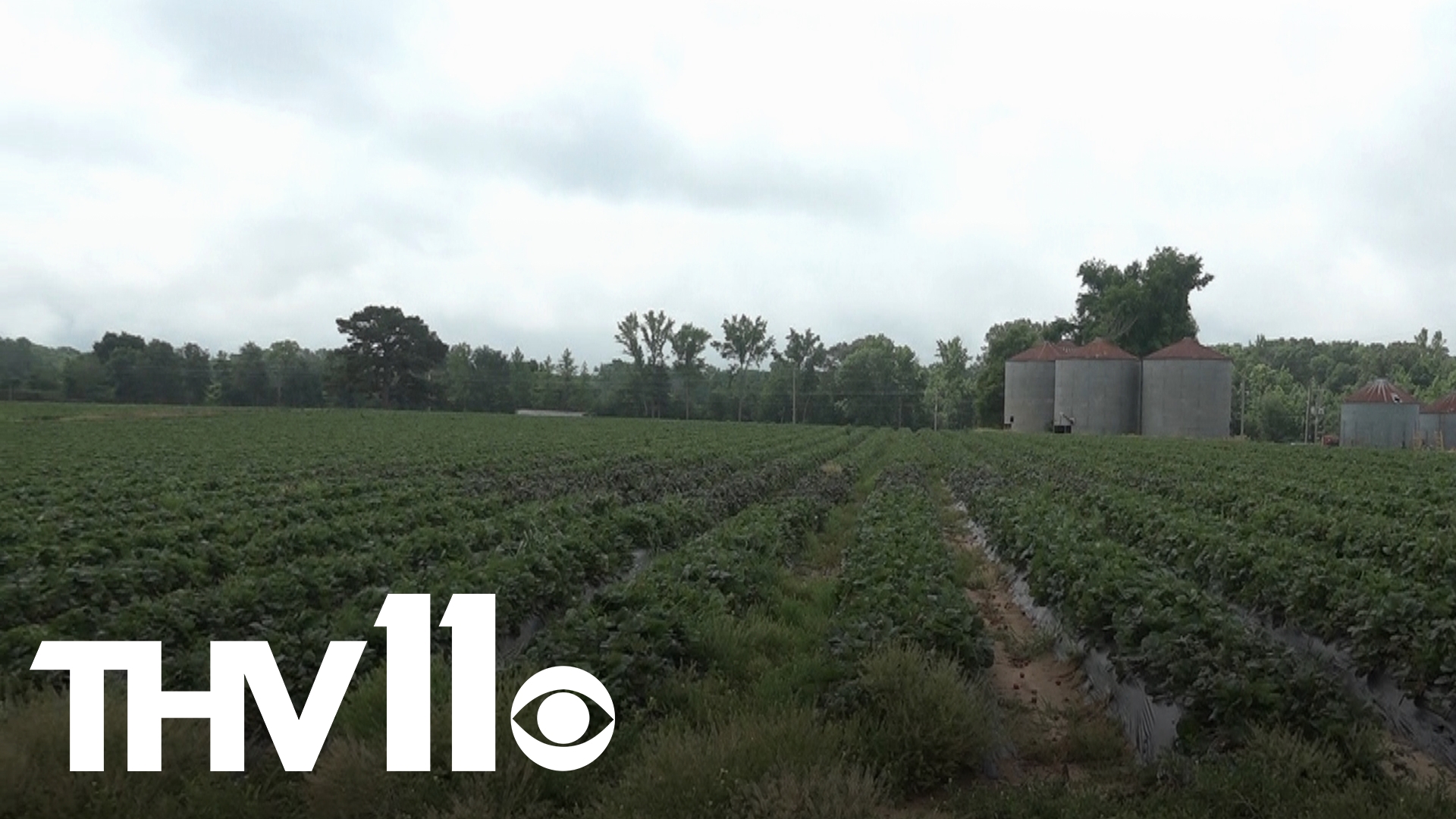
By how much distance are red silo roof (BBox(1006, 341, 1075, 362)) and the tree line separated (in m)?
9.17

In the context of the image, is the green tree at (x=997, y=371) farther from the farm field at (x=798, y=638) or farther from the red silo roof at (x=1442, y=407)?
the farm field at (x=798, y=638)

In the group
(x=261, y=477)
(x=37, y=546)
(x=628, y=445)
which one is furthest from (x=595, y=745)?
(x=628, y=445)

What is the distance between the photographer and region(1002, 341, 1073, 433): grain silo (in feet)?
268

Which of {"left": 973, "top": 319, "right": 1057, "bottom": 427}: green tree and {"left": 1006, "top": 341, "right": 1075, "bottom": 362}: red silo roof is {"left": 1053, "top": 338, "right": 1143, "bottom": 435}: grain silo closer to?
{"left": 1006, "top": 341, "right": 1075, "bottom": 362}: red silo roof

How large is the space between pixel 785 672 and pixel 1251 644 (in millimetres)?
3338

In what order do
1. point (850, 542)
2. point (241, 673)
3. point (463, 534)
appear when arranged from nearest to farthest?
point (241, 673) → point (463, 534) → point (850, 542)

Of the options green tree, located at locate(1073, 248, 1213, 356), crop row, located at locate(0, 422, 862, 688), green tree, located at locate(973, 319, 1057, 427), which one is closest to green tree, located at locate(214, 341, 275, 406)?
green tree, located at locate(973, 319, 1057, 427)

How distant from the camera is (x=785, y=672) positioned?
Result: 7.11 meters

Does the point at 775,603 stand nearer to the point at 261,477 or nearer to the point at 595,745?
the point at 595,745

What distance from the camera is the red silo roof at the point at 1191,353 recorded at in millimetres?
71938

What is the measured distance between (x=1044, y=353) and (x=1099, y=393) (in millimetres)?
7724

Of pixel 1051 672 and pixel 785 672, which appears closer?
pixel 785 672

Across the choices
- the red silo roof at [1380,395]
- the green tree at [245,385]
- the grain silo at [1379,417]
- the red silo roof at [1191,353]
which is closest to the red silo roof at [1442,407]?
the grain silo at [1379,417]

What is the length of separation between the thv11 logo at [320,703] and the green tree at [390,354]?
102955 millimetres
